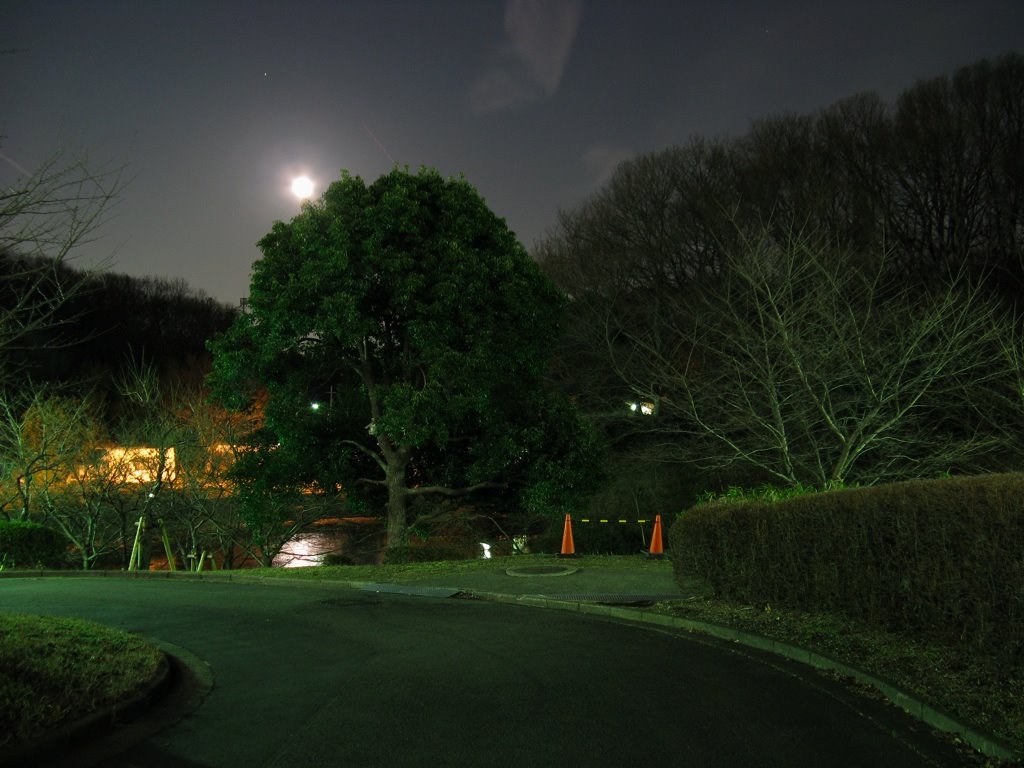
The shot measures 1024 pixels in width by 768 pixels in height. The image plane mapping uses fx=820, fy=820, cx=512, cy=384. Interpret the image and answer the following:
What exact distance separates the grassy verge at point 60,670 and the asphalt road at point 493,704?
336 mm

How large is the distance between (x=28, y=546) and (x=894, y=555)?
61.9ft

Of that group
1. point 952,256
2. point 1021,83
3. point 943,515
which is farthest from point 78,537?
point 1021,83

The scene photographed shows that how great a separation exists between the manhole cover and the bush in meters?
11.8

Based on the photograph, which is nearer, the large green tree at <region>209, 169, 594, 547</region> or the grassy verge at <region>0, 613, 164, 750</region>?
the grassy verge at <region>0, 613, 164, 750</region>

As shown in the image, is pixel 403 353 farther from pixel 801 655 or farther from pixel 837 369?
pixel 801 655

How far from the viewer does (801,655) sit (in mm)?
7527

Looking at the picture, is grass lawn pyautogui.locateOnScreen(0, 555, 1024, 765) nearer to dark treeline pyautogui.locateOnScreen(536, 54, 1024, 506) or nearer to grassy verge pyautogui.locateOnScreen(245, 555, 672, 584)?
grassy verge pyautogui.locateOnScreen(245, 555, 672, 584)

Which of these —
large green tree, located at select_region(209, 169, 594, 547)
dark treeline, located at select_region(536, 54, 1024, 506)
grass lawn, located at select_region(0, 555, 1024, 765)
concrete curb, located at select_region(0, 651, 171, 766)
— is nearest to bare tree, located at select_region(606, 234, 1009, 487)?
dark treeline, located at select_region(536, 54, 1024, 506)

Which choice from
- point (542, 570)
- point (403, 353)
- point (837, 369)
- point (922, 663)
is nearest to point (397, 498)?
point (403, 353)

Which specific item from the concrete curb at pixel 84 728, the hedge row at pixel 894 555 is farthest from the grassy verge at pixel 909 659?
the concrete curb at pixel 84 728

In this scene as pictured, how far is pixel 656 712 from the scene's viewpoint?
562 centimetres

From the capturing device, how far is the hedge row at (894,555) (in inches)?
241

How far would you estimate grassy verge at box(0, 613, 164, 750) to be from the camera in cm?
498

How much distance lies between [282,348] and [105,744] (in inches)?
528
